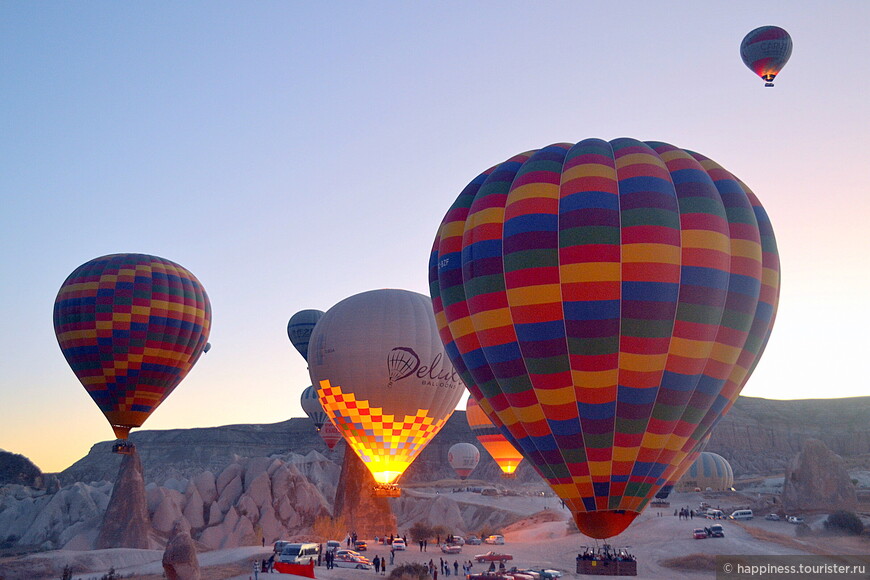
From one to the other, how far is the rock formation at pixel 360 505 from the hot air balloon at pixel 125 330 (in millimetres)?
13491

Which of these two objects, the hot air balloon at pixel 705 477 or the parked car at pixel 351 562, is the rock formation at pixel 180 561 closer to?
the parked car at pixel 351 562

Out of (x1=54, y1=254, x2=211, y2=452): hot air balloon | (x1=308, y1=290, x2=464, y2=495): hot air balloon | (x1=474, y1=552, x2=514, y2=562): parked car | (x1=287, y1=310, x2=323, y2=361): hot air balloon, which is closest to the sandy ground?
(x1=474, y1=552, x2=514, y2=562): parked car

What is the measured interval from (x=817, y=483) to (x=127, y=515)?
47.2 m

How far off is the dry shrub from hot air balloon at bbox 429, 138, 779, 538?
534 inches

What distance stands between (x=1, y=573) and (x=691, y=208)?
29903mm

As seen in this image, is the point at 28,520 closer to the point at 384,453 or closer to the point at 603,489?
the point at 384,453

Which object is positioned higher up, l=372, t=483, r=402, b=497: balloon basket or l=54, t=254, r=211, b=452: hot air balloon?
l=54, t=254, r=211, b=452: hot air balloon

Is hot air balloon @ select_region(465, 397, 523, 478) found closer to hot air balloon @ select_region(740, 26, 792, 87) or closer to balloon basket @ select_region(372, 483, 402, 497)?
balloon basket @ select_region(372, 483, 402, 497)

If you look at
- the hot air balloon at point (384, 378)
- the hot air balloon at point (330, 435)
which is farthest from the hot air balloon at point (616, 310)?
the hot air balloon at point (330, 435)

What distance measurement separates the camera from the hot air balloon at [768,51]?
3222 cm

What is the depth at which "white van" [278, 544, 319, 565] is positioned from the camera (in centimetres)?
2509

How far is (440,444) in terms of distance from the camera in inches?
5002

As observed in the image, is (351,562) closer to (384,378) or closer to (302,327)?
(384,378)

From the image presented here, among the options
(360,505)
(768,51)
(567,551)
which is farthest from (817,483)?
(768,51)
